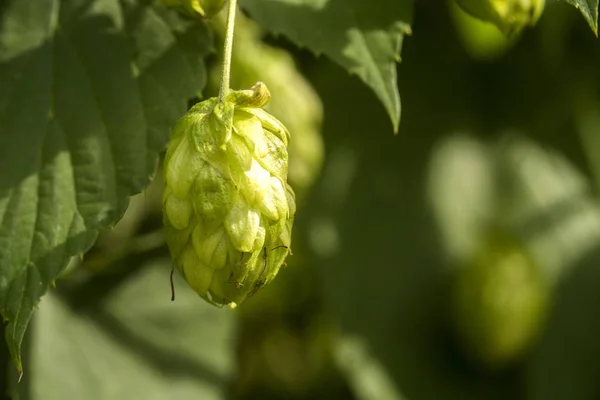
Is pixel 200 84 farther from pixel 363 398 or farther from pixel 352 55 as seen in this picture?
pixel 363 398

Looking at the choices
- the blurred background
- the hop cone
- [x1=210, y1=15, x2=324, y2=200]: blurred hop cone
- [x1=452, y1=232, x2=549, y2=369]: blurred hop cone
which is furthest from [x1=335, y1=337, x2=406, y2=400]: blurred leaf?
the hop cone

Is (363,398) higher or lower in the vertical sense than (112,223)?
lower

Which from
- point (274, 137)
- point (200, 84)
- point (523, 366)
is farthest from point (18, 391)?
point (523, 366)

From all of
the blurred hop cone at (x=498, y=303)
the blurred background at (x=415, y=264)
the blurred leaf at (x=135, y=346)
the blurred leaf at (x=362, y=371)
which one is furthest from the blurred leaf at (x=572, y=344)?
the blurred leaf at (x=135, y=346)

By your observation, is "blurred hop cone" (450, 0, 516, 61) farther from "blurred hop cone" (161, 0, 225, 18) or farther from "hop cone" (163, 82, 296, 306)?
"hop cone" (163, 82, 296, 306)

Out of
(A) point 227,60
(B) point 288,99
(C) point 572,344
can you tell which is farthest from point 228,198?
(C) point 572,344

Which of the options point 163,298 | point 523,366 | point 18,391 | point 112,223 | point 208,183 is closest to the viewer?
point 208,183

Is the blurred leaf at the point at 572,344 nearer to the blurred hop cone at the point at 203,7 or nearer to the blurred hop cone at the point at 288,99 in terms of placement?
the blurred hop cone at the point at 288,99
